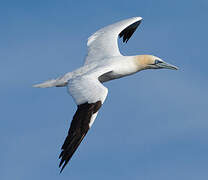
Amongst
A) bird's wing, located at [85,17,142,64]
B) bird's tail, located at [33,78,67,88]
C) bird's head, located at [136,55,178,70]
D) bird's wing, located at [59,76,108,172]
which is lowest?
bird's wing, located at [59,76,108,172]

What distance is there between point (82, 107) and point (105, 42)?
5.14m

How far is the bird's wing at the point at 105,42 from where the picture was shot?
62.4 feet

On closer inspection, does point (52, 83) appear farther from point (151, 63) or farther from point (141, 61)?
point (151, 63)

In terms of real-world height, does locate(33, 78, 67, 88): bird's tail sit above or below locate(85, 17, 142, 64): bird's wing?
below

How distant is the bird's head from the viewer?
59.9ft

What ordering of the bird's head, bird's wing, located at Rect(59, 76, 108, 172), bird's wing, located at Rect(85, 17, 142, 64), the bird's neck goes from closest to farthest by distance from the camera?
bird's wing, located at Rect(59, 76, 108, 172)
the bird's neck
the bird's head
bird's wing, located at Rect(85, 17, 142, 64)

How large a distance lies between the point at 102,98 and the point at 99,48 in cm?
460

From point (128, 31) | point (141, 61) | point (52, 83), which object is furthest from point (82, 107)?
point (128, 31)

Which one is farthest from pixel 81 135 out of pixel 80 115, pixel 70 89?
pixel 70 89

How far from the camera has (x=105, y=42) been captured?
64.9 ft

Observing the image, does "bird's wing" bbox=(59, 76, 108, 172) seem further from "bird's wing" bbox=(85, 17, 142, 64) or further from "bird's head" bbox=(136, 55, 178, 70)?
"bird's wing" bbox=(85, 17, 142, 64)

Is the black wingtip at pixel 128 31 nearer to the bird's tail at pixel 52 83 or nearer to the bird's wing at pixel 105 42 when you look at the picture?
the bird's wing at pixel 105 42

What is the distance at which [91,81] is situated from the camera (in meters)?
16.0

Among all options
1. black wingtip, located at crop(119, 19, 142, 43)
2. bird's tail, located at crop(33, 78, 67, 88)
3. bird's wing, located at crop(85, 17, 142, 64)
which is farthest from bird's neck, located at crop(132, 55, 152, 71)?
black wingtip, located at crop(119, 19, 142, 43)
